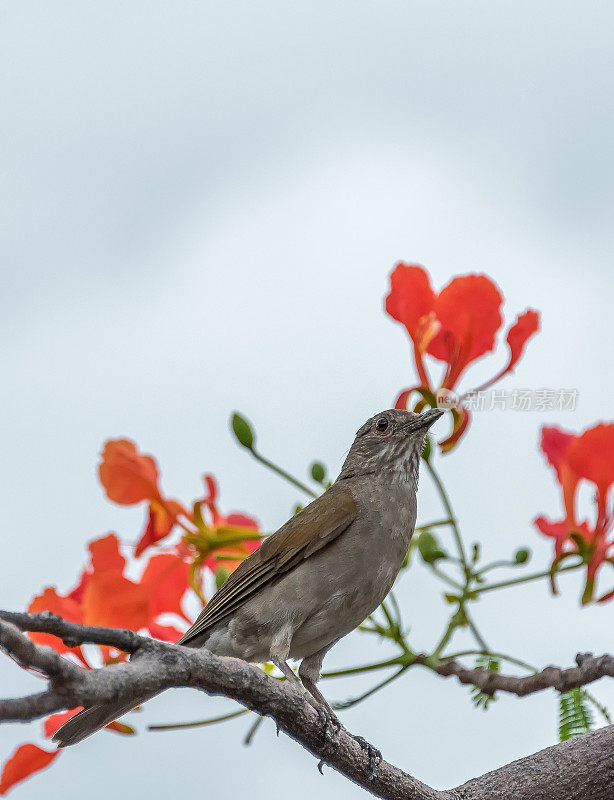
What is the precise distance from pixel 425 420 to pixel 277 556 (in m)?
0.84

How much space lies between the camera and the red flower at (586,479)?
2.88 metres

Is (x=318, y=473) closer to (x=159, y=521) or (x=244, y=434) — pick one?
(x=244, y=434)

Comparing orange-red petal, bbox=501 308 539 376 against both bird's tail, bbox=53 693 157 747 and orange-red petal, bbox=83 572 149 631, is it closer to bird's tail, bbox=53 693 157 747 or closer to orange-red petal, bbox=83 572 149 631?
orange-red petal, bbox=83 572 149 631

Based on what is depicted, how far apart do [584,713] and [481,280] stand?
1413mm

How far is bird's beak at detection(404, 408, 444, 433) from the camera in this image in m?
3.71

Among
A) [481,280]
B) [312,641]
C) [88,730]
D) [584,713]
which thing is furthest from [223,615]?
[481,280]

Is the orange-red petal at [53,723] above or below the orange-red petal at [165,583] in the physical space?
below

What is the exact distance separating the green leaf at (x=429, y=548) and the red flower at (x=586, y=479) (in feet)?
1.00

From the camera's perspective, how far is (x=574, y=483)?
3.01 m

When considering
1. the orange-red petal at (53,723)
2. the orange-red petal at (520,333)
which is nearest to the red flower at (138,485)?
the orange-red petal at (53,723)

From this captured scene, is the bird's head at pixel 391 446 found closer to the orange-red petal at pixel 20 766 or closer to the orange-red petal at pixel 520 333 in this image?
the orange-red petal at pixel 520 333

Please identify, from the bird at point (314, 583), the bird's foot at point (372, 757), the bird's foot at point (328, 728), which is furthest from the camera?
the bird at point (314, 583)

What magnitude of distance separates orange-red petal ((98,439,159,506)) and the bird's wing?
924mm

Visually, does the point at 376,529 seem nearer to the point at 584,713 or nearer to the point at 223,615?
the point at 223,615
